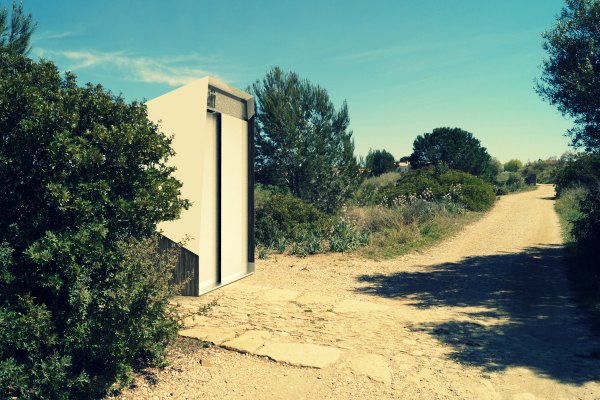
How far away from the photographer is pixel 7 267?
4301 millimetres

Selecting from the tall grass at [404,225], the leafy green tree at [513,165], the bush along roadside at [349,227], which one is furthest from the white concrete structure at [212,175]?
the leafy green tree at [513,165]

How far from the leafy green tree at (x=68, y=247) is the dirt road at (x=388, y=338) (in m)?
Result: 0.69

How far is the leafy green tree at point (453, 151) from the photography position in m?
41.6

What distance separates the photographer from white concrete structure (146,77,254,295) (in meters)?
7.98

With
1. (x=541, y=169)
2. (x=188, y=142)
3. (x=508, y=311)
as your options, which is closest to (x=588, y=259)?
(x=508, y=311)

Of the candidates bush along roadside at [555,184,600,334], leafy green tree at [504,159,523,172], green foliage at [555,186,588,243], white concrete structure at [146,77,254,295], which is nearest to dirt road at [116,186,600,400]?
bush along roadside at [555,184,600,334]

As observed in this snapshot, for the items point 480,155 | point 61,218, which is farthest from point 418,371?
point 480,155

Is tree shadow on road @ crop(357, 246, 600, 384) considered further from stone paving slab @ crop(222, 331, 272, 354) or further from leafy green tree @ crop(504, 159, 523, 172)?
leafy green tree @ crop(504, 159, 523, 172)

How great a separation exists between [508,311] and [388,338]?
2742mm

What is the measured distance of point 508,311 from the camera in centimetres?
781

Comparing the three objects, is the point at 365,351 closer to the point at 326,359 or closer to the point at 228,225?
the point at 326,359

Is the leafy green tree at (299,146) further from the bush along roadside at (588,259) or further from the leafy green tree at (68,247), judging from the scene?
the leafy green tree at (68,247)

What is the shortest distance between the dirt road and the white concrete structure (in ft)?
2.04

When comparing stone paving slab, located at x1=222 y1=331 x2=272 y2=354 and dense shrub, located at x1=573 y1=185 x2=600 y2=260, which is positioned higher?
dense shrub, located at x1=573 y1=185 x2=600 y2=260
